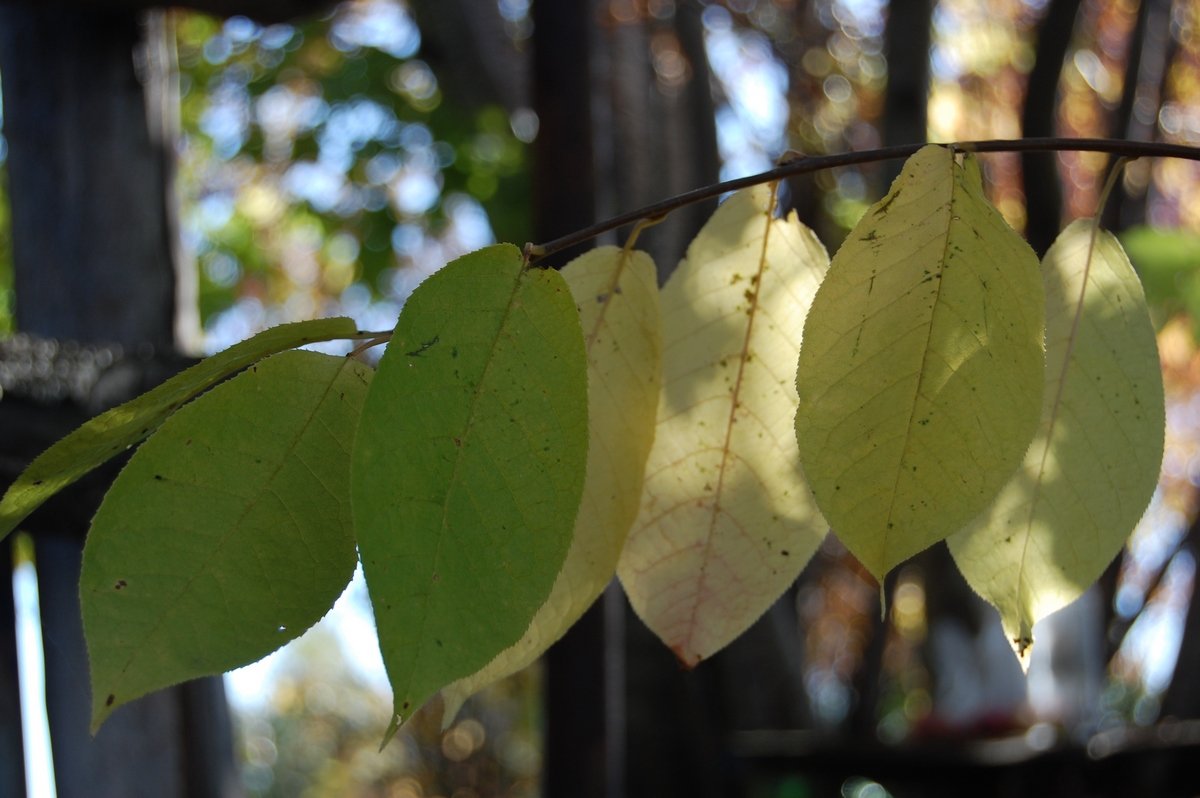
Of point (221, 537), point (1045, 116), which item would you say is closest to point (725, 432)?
point (221, 537)

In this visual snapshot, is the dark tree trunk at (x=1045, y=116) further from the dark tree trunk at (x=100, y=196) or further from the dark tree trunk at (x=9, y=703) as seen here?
the dark tree trunk at (x=9, y=703)

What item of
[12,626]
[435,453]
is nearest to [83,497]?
[12,626]

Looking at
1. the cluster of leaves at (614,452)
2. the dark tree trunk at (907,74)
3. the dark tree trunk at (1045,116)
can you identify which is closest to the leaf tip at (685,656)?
the cluster of leaves at (614,452)

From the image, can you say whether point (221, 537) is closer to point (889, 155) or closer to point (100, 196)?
point (889, 155)

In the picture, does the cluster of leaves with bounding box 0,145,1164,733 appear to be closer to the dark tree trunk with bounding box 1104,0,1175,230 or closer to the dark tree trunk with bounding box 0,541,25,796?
the dark tree trunk with bounding box 0,541,25,796

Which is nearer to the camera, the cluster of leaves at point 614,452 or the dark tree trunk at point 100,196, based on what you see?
the cluster of leaves at point 614,452

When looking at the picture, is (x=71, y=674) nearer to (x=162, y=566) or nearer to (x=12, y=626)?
(x=12, y=626)
